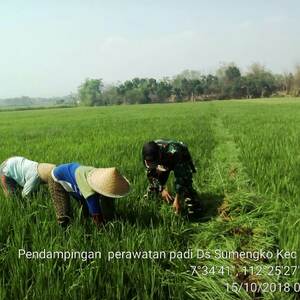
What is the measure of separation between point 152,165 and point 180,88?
2867 inches

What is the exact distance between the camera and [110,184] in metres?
3.14

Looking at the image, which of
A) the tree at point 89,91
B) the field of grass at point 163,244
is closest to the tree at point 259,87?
the tree at point 89,91

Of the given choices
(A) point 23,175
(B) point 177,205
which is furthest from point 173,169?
(A) point 23,175

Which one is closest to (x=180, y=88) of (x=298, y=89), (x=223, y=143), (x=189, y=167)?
(x=298, y=89)

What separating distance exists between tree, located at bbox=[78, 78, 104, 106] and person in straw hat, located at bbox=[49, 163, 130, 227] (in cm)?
9234

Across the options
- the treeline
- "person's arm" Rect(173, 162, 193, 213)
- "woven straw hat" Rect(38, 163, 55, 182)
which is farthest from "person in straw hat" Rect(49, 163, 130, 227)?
the treeline

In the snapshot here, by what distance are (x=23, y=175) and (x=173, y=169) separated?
145cm

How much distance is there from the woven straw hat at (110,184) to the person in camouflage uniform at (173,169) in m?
0.64

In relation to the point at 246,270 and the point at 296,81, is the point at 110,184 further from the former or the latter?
the point at 296,81

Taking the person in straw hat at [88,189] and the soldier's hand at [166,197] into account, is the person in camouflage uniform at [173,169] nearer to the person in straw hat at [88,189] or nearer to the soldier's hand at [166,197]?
the soldier's hand at [166,197]

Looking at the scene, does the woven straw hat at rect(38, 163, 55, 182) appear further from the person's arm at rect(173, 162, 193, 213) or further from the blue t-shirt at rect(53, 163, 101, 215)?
the person's arm at rect(173, 162, 193, 213)

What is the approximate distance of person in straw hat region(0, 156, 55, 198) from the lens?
160 inches

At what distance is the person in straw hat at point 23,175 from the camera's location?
4.05 m

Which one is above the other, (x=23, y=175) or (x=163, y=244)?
(x=23, y=175)
